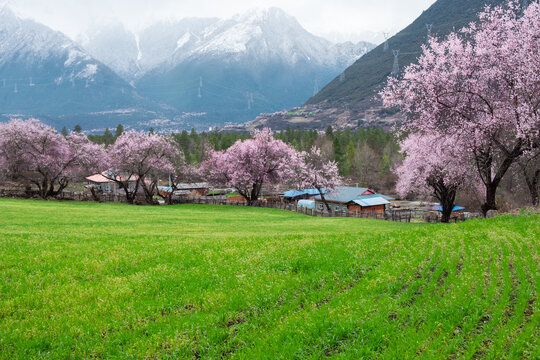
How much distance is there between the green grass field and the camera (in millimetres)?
5750

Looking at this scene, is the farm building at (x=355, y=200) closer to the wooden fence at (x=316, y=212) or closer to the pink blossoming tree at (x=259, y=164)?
the wooden fence at (x=316, y=212)

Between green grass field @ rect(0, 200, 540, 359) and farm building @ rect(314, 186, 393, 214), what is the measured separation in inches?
2029

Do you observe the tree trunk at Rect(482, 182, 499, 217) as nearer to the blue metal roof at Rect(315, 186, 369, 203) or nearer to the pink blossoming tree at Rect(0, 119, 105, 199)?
the blue metal roof at Rect(315, 186, 369, 203)

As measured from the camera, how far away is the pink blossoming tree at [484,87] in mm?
19531

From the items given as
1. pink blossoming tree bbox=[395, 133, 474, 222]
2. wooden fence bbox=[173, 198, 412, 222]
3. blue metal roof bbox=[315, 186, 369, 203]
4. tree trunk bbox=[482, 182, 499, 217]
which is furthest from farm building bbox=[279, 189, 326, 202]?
tree trunk bbox=[482, 182, 499, 217]

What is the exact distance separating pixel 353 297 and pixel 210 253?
5542 millimetres

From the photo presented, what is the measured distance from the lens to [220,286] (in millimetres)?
8367

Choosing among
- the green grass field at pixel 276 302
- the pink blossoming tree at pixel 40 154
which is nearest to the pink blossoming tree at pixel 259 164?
the pink blossoming tree at pixel 40 154

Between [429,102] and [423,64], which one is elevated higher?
[423,64]

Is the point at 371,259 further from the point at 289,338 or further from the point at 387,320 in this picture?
the point at 289,338

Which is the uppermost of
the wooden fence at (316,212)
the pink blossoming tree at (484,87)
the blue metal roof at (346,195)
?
the pink blossoming tree at (484,87)

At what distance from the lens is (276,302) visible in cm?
748

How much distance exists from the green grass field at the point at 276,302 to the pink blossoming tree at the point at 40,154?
5009cm

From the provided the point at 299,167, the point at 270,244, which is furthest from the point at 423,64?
the point at 299,167
